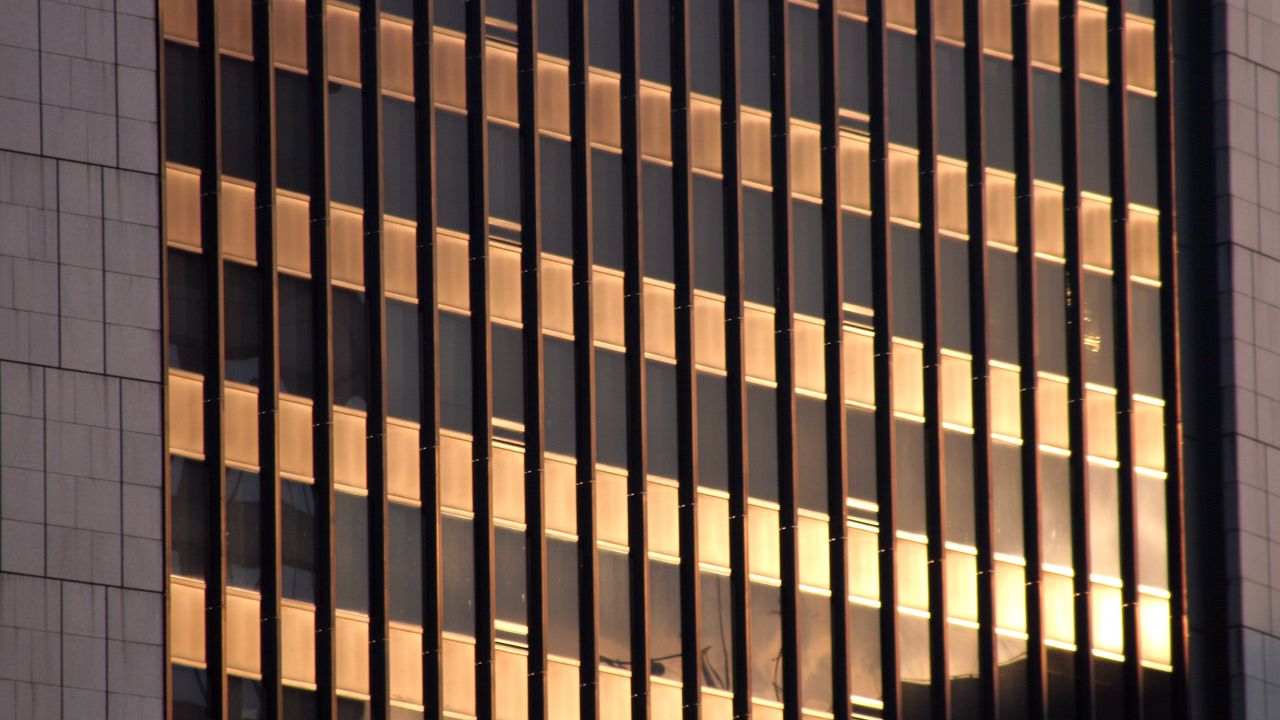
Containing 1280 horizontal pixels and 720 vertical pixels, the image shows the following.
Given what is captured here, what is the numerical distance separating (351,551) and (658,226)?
8.88 m

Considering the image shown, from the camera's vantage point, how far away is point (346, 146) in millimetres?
55375

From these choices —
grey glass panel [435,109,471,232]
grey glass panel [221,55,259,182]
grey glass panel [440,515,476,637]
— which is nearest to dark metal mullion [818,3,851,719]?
grey glass panel [440,515,476,637]

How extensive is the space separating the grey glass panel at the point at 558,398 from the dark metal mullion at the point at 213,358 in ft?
20.0

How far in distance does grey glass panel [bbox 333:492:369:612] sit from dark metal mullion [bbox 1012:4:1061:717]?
14006mm

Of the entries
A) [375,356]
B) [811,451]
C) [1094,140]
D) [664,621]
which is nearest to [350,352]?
[375,356]

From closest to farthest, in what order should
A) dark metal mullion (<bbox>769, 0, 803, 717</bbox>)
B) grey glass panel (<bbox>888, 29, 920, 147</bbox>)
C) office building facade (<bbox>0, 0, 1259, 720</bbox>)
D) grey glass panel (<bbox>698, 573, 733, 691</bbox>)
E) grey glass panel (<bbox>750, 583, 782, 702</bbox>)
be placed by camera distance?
office building facade (<bbox>0, 0, 1259, 720</bbox>)
grey glass panel (<bbox>698, 573, 733, 691</bbox>)
grey glass panel (<bbox>750, 583, 782, 702</bbox>)
dark metal mullion (<bbox>769, 0, 803, 717</bbox>)
grey glass panel (<bbox>888, 29, 920, 147</bbox>)

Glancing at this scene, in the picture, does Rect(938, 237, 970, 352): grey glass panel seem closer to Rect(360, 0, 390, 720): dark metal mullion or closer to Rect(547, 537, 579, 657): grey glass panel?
Rect(547, 537, 579, 657): grey glass panel

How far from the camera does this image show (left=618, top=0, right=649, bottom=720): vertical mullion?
5578 cm

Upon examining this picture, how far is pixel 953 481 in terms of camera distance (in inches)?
2363

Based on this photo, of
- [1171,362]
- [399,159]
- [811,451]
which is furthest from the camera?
[1171,362]

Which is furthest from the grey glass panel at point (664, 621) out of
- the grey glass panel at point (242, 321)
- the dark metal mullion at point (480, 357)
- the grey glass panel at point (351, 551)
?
the grey glass panel at point (242, 321)

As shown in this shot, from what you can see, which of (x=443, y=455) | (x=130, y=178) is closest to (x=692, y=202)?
(x=443, y=455)

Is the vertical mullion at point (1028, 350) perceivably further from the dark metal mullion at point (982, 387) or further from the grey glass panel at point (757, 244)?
the grey glass panel at point (757, 244)

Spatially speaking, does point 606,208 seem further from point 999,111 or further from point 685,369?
point 999,111
